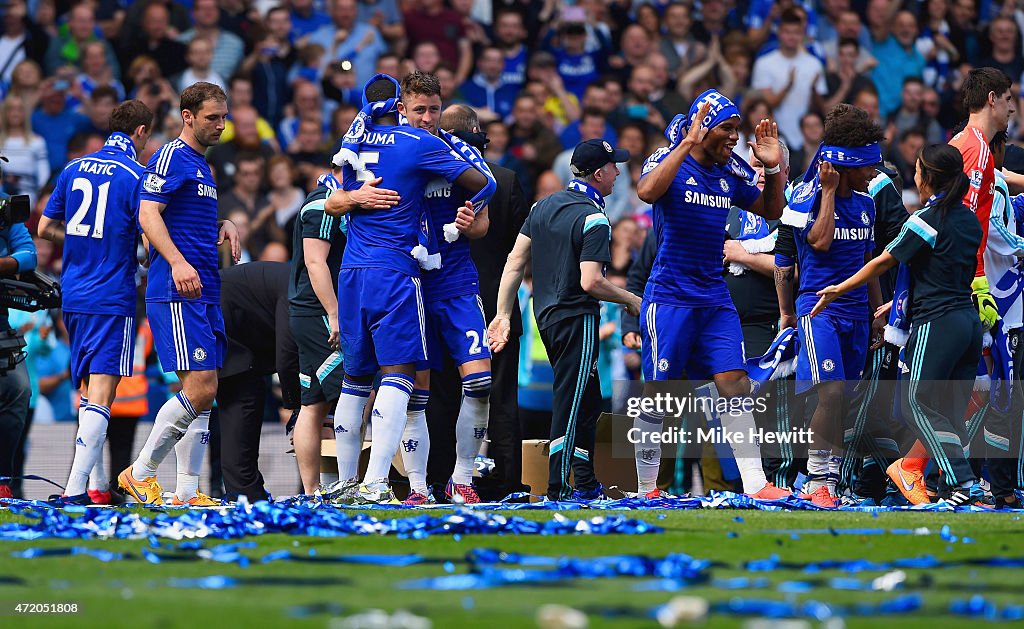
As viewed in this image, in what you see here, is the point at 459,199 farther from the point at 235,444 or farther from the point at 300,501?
the point at 235,444

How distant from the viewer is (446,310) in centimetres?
934

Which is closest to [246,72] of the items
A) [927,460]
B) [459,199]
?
[459,199]

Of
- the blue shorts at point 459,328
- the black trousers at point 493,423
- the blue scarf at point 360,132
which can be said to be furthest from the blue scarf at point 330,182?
the black trousers at point 493,423

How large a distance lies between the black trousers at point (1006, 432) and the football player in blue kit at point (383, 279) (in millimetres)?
3612

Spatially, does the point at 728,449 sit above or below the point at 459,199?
below

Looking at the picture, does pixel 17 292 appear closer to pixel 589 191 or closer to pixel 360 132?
pixel 360 132

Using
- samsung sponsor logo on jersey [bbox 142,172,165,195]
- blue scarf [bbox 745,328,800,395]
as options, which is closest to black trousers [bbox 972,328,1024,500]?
blue scarf [bbox 745,328,800,395]

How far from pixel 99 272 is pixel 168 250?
0.68 metres

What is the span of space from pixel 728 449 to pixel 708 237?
180 centimetres

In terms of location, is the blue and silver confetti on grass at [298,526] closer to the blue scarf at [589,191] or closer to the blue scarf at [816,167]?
the blue scarf at [816,167]

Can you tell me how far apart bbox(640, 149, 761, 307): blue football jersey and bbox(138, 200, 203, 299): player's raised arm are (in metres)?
2.84

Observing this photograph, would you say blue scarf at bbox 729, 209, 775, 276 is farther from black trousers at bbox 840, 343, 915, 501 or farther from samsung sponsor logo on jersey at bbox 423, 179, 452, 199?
samsung sponsor logo on jersey at bbox 423, 179, 452, 199

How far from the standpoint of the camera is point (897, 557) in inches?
237

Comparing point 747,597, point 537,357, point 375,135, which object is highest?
point 375,135
